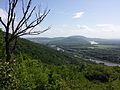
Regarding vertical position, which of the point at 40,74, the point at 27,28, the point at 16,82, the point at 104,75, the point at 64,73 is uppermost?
the point at 27,28

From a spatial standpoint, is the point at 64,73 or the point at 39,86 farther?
the point at 64,73

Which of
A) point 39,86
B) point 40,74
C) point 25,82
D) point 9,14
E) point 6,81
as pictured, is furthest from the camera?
point 40,74

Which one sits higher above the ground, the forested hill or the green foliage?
the green foliage

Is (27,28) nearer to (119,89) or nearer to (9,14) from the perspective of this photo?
(9,14)

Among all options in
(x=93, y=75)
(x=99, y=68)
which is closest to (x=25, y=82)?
(x=93, y=75)

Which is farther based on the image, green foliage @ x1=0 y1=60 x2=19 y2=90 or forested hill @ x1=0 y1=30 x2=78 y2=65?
forested hill @ x1=0 y1=30 x2=78 y2=65

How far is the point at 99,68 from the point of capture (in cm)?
6731

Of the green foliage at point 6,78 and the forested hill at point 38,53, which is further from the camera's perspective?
the forested hill at point 38,53

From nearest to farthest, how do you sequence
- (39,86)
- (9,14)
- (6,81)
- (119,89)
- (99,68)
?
(6,81), (9,14), (39,86), (119,89), (99,68)

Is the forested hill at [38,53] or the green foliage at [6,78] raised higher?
the green foliage at [6,78]

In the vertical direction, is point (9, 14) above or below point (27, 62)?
above

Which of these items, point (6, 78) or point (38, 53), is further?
point (38, 53)

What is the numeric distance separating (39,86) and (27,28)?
7641mm

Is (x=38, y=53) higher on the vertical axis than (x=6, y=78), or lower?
lower
